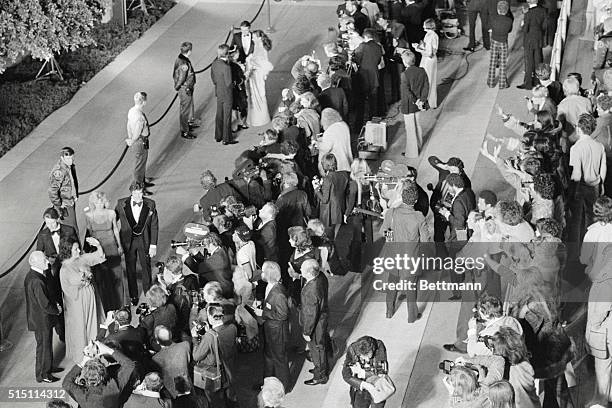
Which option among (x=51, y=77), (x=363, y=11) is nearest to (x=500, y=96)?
(x=363, y=11)

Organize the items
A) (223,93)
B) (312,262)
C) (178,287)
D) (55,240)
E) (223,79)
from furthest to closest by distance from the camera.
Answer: (223,93) < (223,79) < (55,240) < (312,262) < (178,287)

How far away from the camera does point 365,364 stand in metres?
12.7

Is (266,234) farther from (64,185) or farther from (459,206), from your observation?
(64,185)

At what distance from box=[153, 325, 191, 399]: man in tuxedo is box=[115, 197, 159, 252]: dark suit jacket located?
3116 mm

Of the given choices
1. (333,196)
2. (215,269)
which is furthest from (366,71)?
(215,269)

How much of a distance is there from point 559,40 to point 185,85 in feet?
22.1

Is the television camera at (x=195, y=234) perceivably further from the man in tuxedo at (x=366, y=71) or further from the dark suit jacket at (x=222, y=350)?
the man in tuxedo at (x=366, y=71)

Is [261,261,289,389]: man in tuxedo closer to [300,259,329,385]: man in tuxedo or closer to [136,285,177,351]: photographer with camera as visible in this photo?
[300,259,329,385]: man in tuxedo

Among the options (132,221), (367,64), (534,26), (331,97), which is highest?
(132,221)

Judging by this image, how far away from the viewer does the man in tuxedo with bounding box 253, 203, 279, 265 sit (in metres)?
15.2

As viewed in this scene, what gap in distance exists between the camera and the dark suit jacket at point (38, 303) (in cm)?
1426

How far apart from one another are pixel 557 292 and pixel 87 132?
397 inches

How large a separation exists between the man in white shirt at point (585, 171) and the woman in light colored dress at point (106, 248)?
600cm

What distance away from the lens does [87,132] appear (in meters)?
21.7
